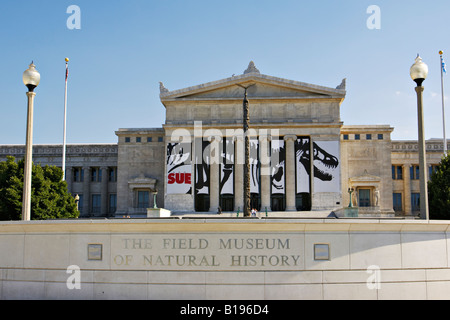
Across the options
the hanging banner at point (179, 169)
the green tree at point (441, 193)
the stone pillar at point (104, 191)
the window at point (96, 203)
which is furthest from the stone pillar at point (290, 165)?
the window at point (96, 203)

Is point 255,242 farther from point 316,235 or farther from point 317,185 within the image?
point 317,185

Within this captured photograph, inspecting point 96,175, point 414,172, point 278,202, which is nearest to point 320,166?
point 278,202

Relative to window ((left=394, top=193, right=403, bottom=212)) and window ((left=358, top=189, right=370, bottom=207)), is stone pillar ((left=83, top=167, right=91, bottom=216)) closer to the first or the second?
window ((left=358, top=189, right=370, bottom=207))

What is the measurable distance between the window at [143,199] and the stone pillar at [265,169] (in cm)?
1736

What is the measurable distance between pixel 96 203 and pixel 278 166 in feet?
102

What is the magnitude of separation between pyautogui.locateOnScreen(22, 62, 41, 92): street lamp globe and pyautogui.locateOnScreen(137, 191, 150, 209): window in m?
50.7

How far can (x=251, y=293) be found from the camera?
13367 millimetres

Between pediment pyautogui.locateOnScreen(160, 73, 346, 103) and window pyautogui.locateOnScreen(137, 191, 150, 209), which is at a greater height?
pediment pyautogui.locateOnScreen(160, 73, 346, 103)

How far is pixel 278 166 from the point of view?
61188 millimetres

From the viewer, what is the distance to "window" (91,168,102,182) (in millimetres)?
75125

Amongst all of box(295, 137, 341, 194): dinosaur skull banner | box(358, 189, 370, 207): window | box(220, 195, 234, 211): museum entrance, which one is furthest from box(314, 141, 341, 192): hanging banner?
box(220, 195, 234, 211): museum entrance

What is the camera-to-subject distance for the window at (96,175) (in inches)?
2958

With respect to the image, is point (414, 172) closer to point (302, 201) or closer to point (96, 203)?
point (302, 201)
